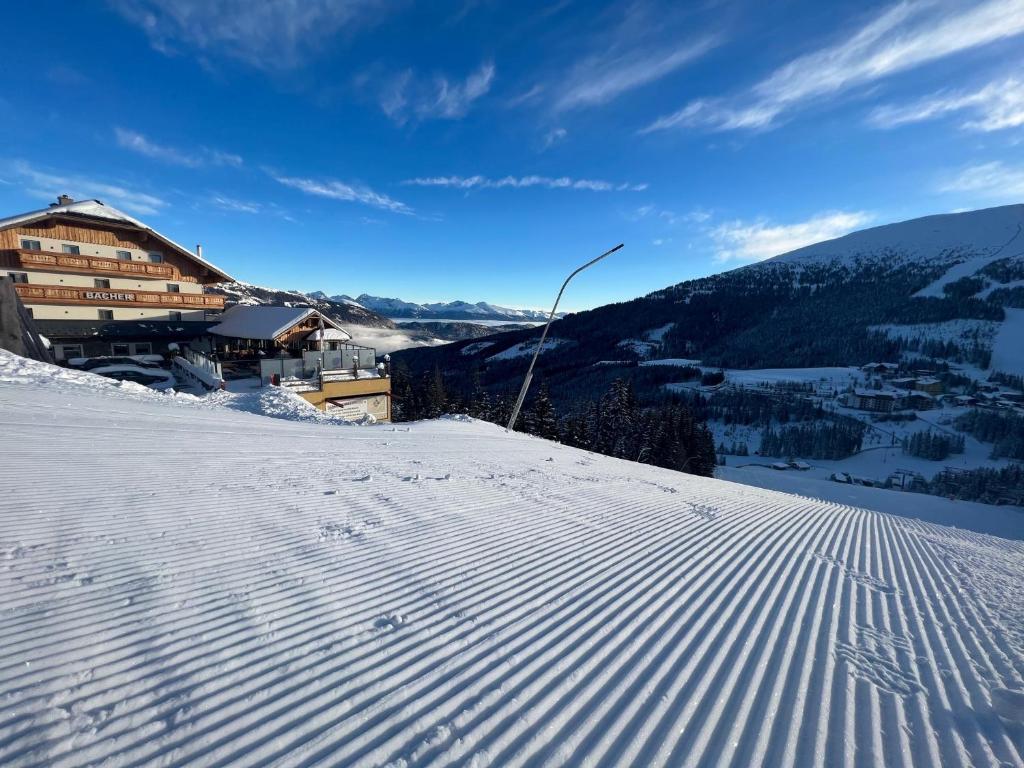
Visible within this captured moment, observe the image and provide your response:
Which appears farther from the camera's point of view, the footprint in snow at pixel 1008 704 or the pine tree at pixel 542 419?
the pine tree at pixel 542 419

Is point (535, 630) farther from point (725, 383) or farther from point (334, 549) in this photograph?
point (725, 383)

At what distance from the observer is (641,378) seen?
134875 millimetres

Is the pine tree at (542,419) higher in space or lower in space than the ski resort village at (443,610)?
lower

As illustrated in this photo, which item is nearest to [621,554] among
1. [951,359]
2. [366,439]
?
[366,439]

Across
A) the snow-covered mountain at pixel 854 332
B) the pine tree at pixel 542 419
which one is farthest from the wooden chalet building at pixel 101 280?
the snow-covered mountain at pixel 854 332

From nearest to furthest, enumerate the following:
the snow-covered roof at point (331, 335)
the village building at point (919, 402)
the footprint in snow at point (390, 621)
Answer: the footprint in snow at point (390, 621)
the snow-covered roof at point (331, 335)
the village building at point (919, 402)

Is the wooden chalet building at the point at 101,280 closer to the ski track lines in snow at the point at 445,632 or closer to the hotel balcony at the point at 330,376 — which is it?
the hotel balcony at the point at 330,376

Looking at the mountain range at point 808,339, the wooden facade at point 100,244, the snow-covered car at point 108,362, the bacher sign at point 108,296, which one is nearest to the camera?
the snow-covered car at point 108,362

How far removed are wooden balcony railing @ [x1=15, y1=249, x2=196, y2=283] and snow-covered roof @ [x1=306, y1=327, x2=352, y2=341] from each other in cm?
846

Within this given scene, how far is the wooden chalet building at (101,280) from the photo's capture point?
19766 mm

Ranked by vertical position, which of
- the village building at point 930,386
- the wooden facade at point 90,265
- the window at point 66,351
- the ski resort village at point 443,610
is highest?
the wooden facade at point 90,265

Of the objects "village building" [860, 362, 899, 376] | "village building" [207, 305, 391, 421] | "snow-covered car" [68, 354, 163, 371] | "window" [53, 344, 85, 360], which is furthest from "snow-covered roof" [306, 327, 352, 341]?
"village building" [860, 362, 899, 376]

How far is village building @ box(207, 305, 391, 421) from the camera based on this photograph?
63.3 ft

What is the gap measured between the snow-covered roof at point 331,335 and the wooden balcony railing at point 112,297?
647 centimetres
